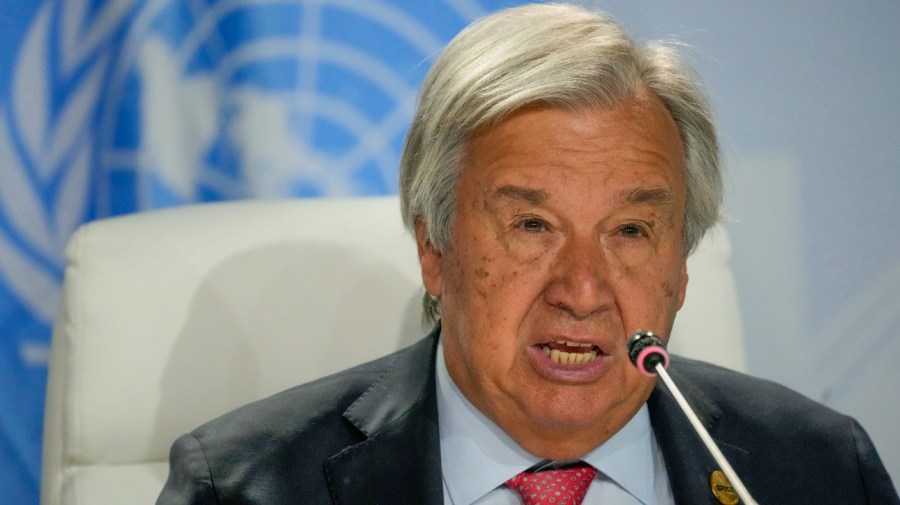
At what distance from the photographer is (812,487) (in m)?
1.92

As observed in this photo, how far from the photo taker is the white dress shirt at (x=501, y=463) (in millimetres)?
1775

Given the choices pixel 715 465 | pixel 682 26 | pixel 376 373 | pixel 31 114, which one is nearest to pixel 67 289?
pixel 376 373

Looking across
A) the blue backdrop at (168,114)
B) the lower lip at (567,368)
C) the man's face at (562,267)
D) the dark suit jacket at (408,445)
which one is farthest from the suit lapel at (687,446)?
the blue backdrop at (168,114)

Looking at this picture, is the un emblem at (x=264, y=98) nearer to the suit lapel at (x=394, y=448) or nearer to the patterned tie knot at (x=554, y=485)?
the suit lapel at (x=394, y=448)

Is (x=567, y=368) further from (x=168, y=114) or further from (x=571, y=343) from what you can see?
(x=168, y=114)

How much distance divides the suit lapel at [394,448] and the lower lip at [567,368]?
224 millimetres

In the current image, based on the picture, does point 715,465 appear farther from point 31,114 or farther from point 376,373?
point 31,114

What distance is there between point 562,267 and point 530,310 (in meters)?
0.08

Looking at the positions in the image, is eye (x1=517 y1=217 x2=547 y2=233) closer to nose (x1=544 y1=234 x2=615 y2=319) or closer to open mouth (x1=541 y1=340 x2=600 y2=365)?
nose (x1=544 y1=234 x2=615 y2=319)

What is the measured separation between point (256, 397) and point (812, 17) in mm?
1554

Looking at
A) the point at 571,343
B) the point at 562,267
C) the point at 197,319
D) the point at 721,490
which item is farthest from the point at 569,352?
the point at 197,319

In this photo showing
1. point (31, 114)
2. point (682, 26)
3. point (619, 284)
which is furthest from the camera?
point (682, 26)

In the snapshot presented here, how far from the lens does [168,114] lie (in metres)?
2.55

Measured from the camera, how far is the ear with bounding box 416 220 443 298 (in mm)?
1888
